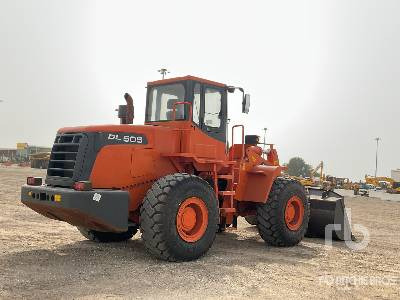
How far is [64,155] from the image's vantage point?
23.1 feet

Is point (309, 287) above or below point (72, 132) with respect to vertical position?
below

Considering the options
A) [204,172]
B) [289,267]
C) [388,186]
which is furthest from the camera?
[388,186]

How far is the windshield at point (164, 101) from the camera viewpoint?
8094 mm

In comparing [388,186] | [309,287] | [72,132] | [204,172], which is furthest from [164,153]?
[388,186]

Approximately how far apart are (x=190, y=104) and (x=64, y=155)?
7.73 ft

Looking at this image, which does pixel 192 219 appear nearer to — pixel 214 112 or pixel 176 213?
pixel 176 213

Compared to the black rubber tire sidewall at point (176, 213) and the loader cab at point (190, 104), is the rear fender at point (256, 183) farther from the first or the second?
the black rubber tire sidewall at point (176, 213)

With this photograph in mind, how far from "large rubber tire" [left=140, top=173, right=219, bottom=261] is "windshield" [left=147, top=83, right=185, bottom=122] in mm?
1597

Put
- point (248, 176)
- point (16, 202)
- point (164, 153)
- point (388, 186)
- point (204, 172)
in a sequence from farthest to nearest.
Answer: point (388, 186) < point (16, 202) < point (248, 176) < point (204, 172) < point (164, 153)

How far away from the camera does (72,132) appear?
709 cm

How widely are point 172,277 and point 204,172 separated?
2623 millimetres

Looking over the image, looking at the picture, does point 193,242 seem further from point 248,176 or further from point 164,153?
point 248,176

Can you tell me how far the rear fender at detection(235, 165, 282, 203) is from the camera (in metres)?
8.65

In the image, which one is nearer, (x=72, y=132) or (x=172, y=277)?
(x=172, y=277)
